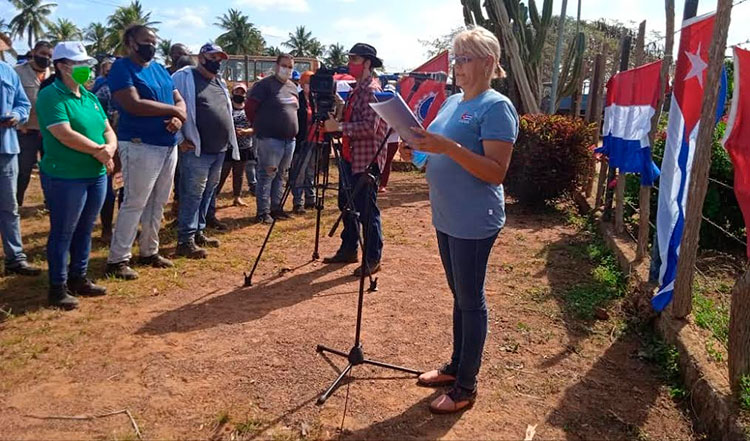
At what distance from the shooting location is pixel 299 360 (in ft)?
10.6

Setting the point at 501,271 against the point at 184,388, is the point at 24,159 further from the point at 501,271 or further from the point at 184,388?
A: the point at 501,271

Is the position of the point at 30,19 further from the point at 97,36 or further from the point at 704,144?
the point at 704,144

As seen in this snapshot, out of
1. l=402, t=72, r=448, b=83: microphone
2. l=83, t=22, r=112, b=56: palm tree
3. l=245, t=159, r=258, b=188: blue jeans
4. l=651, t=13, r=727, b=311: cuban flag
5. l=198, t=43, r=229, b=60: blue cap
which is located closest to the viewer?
l=651, t=13, r=727, b=311: cuban flag

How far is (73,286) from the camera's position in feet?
13.6

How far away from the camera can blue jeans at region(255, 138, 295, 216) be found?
6.30 m

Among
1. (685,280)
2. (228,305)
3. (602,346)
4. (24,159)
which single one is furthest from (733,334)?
(24,159)

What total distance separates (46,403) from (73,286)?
5.17 ft

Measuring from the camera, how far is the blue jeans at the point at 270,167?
20.7 feet

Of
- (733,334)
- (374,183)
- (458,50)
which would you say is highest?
(458,50)

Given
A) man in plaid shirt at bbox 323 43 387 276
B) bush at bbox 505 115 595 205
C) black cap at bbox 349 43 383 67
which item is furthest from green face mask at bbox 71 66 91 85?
bush at bbox 505 115 595 205

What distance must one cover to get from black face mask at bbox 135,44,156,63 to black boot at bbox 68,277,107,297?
1682 mm

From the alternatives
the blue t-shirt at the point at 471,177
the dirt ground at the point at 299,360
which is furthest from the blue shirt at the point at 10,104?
the blue t-shirt at the point at 471,177

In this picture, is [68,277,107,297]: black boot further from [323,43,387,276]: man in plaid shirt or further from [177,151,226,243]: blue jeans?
[323,43,387,276]: man in plaid shirt

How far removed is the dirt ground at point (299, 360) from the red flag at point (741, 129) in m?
1.14
